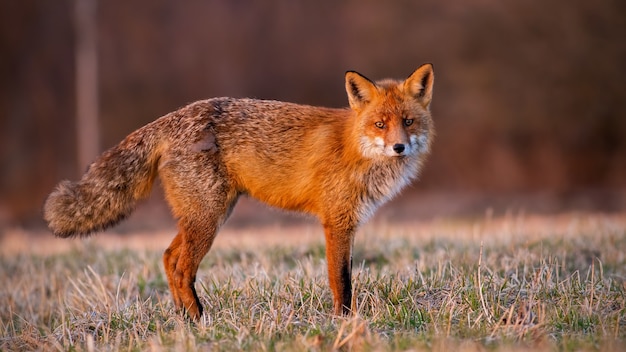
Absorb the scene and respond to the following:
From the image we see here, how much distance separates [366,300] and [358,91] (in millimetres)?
1673

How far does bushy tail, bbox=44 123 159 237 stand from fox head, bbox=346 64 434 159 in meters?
1.74

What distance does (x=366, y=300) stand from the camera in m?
5.55

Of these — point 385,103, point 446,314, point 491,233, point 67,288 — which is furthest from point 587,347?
point 67,288

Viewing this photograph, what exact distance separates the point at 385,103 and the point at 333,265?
4.42 feet

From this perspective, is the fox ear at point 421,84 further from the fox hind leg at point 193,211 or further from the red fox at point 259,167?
the fox hind leg at point 193,211

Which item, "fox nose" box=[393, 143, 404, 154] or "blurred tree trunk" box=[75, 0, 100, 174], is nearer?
"fox nose" box=[393, 143, 404, 154]

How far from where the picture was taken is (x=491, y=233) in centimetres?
877

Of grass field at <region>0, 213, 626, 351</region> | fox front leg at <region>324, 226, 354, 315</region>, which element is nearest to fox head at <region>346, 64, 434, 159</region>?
fox front leg at <region>324, 226, 354, 315</region>

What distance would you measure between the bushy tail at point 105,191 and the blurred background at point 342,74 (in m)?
12.4

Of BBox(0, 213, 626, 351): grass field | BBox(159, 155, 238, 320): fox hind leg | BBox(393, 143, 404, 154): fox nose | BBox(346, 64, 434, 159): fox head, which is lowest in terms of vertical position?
BBox(0, 213, 626, 351): grass field

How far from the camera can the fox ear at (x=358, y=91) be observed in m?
5.95

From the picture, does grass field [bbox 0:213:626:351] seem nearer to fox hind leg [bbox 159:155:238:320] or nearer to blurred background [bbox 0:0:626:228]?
fox hind leg [bbox 159:155:238:320]

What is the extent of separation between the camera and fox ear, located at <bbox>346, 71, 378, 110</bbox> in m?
5.95

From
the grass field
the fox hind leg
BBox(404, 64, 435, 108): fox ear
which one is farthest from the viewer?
BBox(404, 64, 435, 108): fox ear
